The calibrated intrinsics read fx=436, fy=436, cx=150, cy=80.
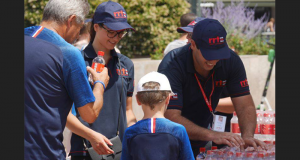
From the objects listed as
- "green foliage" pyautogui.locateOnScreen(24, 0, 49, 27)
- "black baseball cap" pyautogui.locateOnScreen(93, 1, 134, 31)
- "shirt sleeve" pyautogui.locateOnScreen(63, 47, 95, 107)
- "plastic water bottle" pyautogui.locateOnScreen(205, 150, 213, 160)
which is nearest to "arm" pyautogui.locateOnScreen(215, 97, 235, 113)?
"plastic water bottle" pyautogui.locateOnScreen(205, 150, 213, 160)

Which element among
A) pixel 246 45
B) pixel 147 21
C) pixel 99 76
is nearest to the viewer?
pixel 99 76

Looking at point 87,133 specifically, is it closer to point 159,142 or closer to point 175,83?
point 159,142

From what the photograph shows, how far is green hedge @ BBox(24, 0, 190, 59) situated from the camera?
9.15 m

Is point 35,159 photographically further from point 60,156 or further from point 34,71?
point 34,71

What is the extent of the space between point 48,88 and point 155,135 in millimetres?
766

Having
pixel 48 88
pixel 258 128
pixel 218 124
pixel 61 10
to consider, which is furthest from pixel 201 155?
pixel 258 128

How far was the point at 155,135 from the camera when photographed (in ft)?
9.51

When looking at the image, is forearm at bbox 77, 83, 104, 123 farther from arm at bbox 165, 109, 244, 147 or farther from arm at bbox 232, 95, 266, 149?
arm at bbox 232, 95, 266, 149

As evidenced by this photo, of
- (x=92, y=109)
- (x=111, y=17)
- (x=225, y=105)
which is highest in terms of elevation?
(x=111, y=17)

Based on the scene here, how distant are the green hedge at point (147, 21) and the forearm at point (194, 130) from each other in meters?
5.54

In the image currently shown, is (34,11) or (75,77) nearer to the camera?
(75,77)

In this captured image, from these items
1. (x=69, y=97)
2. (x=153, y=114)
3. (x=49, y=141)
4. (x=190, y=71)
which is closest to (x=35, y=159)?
(x=49, y=141)

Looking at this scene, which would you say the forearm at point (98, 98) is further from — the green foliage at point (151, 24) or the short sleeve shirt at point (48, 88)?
the green foliage at point (151, 24)

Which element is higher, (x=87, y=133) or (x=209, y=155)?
(x=87, y=133)
